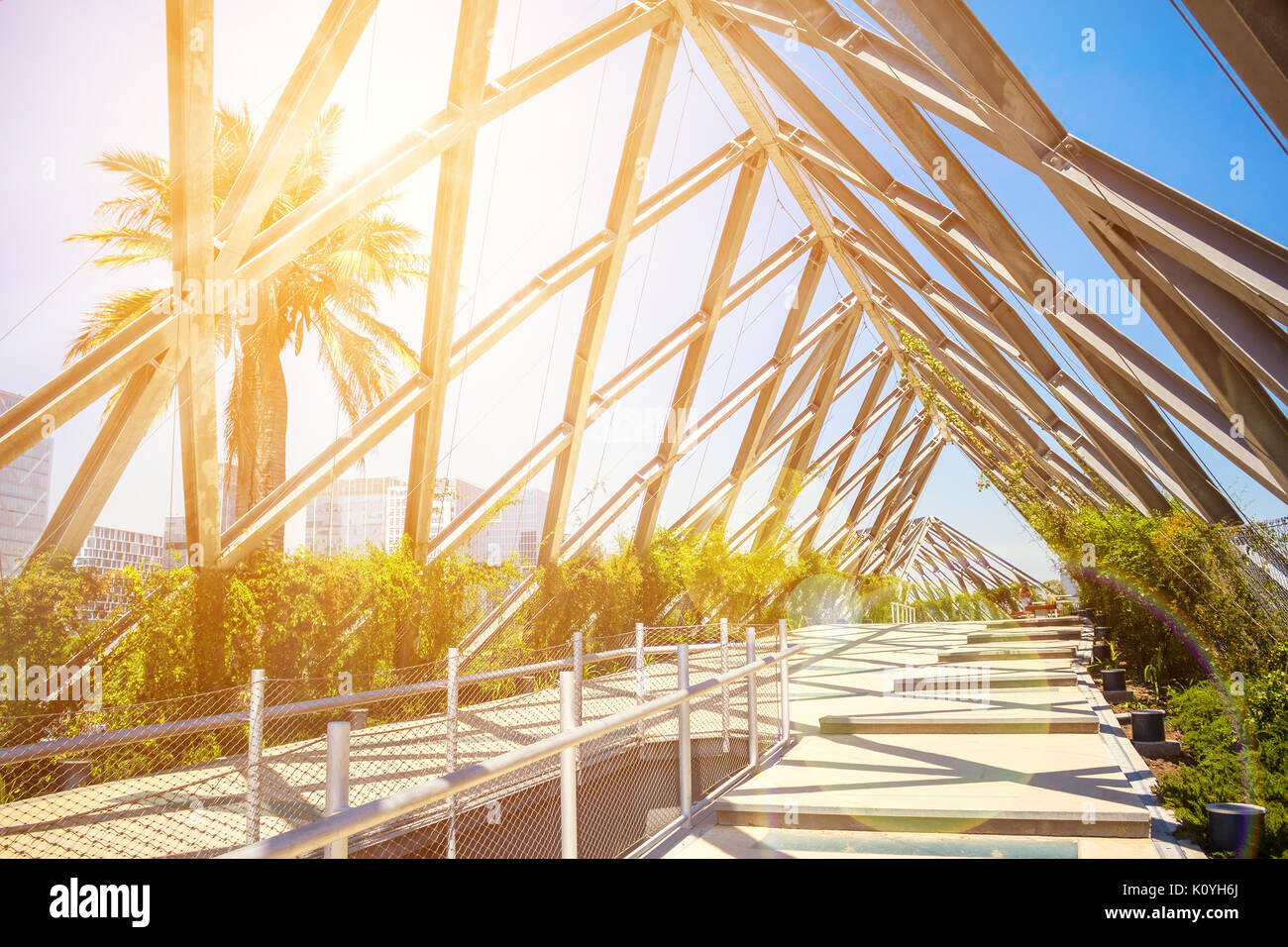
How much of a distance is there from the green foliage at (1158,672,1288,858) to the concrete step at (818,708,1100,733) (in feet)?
2.79

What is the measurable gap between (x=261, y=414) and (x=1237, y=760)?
1167cm

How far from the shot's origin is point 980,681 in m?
10.4

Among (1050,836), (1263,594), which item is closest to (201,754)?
(1050,836)

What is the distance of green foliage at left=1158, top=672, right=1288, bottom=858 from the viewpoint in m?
4.15

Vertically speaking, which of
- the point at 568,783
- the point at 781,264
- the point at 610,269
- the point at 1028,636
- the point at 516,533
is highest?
the point at 781,264

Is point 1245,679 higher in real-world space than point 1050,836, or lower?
higher

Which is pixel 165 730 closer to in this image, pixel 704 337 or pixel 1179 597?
pixel 1179 597

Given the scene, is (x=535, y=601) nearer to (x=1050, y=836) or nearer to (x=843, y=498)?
(x=1050, y=836)

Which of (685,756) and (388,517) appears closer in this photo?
Result: (685,756)

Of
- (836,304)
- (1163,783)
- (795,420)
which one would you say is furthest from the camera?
(795,420)

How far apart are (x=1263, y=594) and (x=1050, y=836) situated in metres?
4.17

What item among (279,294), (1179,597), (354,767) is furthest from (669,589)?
(354,767)

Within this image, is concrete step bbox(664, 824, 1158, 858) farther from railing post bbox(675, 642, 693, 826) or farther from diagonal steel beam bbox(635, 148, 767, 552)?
diagonal steel beam bbox(635, 148, 767, 552)

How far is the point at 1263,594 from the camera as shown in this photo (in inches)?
274
